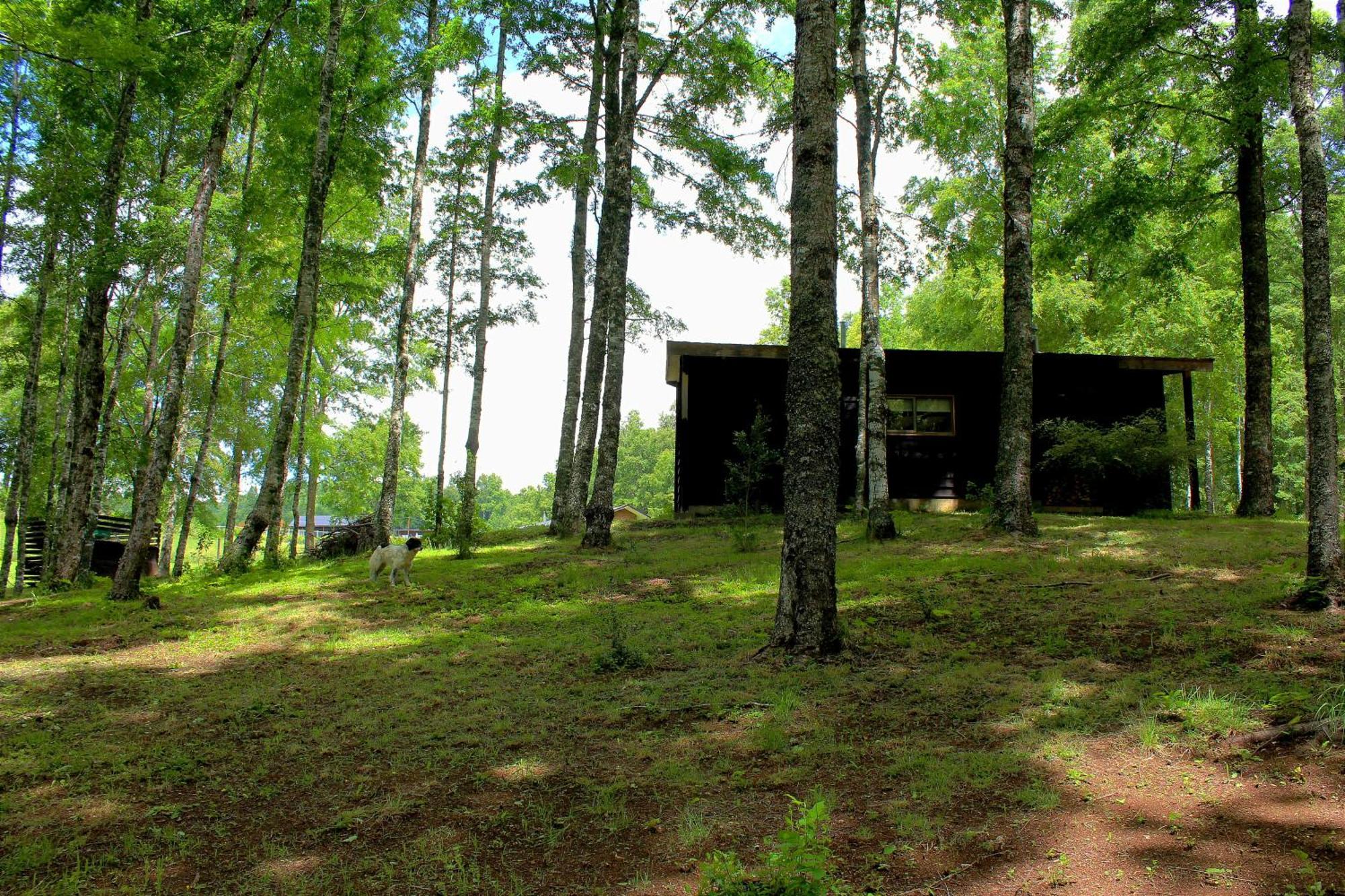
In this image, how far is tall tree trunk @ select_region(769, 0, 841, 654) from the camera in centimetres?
641

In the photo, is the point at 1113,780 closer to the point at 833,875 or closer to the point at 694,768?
the point at 833,875

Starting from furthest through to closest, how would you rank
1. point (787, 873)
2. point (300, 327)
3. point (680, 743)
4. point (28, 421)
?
point (28, 421) < point (300, 327) < point (680, 743) < point (787, 873)

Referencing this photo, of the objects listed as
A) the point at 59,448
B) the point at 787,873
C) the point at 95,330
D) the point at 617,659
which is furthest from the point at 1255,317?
the point at 59,448

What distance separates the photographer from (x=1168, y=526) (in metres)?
13.0

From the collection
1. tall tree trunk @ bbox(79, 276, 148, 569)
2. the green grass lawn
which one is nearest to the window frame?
the green grass lawn

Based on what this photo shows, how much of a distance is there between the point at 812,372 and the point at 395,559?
25.1ft

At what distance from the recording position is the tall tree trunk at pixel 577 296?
56.2 feet

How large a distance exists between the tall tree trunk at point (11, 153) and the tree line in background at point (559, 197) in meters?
0.08

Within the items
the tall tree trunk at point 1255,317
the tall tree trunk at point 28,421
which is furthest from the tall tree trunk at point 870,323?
the tall tree trunk at point 28,421

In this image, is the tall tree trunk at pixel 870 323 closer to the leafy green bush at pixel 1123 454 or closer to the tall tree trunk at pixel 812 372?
the leafy green bush at pixel 1123 454

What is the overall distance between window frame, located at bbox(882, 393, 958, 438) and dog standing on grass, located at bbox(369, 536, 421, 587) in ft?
43.6

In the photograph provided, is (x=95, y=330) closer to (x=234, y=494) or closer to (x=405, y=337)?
(x=405, y=337)

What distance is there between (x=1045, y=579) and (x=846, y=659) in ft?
13.3

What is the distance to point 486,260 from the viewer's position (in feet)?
64.6
